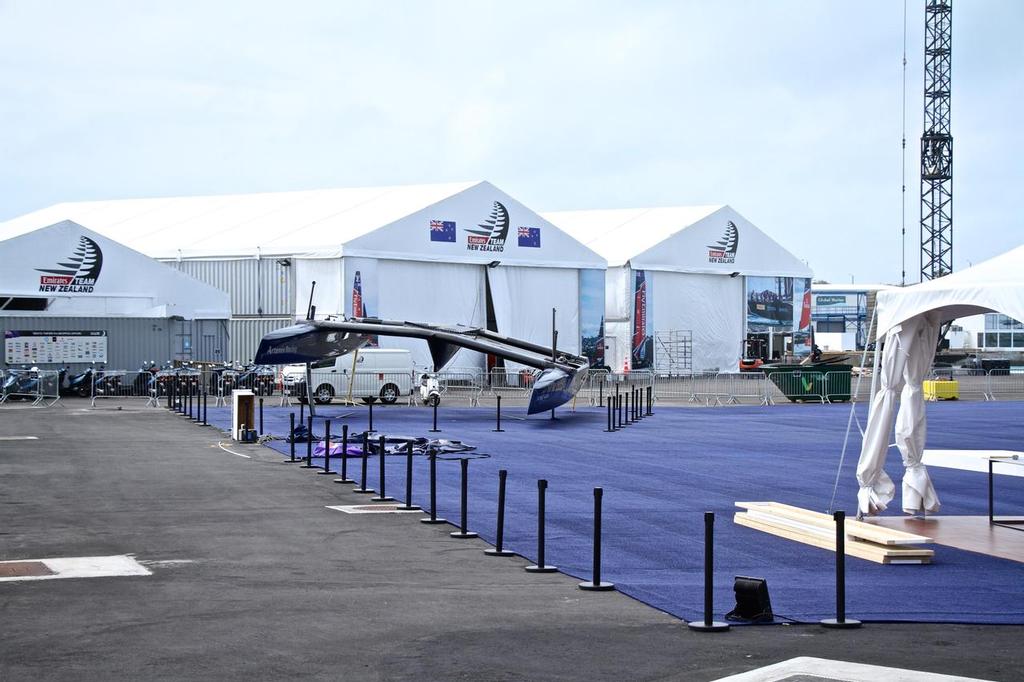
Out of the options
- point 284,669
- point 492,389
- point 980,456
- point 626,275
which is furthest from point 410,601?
point 626,275

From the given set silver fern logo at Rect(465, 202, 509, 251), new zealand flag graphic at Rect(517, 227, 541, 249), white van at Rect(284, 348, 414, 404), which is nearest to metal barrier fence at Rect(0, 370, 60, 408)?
white van at Rect(284, 348, 414, 404)

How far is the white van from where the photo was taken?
→ 43.7 metres

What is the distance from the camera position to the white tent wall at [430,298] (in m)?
53.7

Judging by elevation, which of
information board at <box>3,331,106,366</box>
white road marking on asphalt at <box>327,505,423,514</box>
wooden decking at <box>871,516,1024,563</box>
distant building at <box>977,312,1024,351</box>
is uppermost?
distant building at <box>977,312,1024,351</box>

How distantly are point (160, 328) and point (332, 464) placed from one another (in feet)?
90.9

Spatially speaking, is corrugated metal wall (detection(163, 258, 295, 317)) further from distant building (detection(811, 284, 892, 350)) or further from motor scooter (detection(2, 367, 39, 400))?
distant building (detection(811, 284, 892, 350))

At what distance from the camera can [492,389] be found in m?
51.6

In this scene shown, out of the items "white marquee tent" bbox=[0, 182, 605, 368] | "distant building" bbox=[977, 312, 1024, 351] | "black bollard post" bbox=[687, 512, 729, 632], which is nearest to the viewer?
"black bollard post" bbox=[687, 512, 729, 632]

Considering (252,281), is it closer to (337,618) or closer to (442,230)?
(442,230)

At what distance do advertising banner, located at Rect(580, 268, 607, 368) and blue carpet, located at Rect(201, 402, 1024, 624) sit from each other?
22806 mm

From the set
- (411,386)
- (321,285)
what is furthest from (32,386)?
(411,386)

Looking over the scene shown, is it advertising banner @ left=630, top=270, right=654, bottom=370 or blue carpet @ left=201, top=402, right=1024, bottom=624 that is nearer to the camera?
blue carpet @ left=201, top=402, right=1024, bottom=624

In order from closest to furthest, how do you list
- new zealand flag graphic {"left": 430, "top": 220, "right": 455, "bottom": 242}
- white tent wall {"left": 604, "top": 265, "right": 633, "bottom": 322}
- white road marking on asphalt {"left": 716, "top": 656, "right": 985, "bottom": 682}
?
white road marking on asphalt {"left": 716, "top": 656, "right": 985, "bottom": 682} < new zealand flag graphic {"left": 430, "top": 220, "right": 455, "bottom": 242} < white tent wall {"left": 604, "top": 265, "right": 633, "bottom": 322}

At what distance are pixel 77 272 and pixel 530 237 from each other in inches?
799
